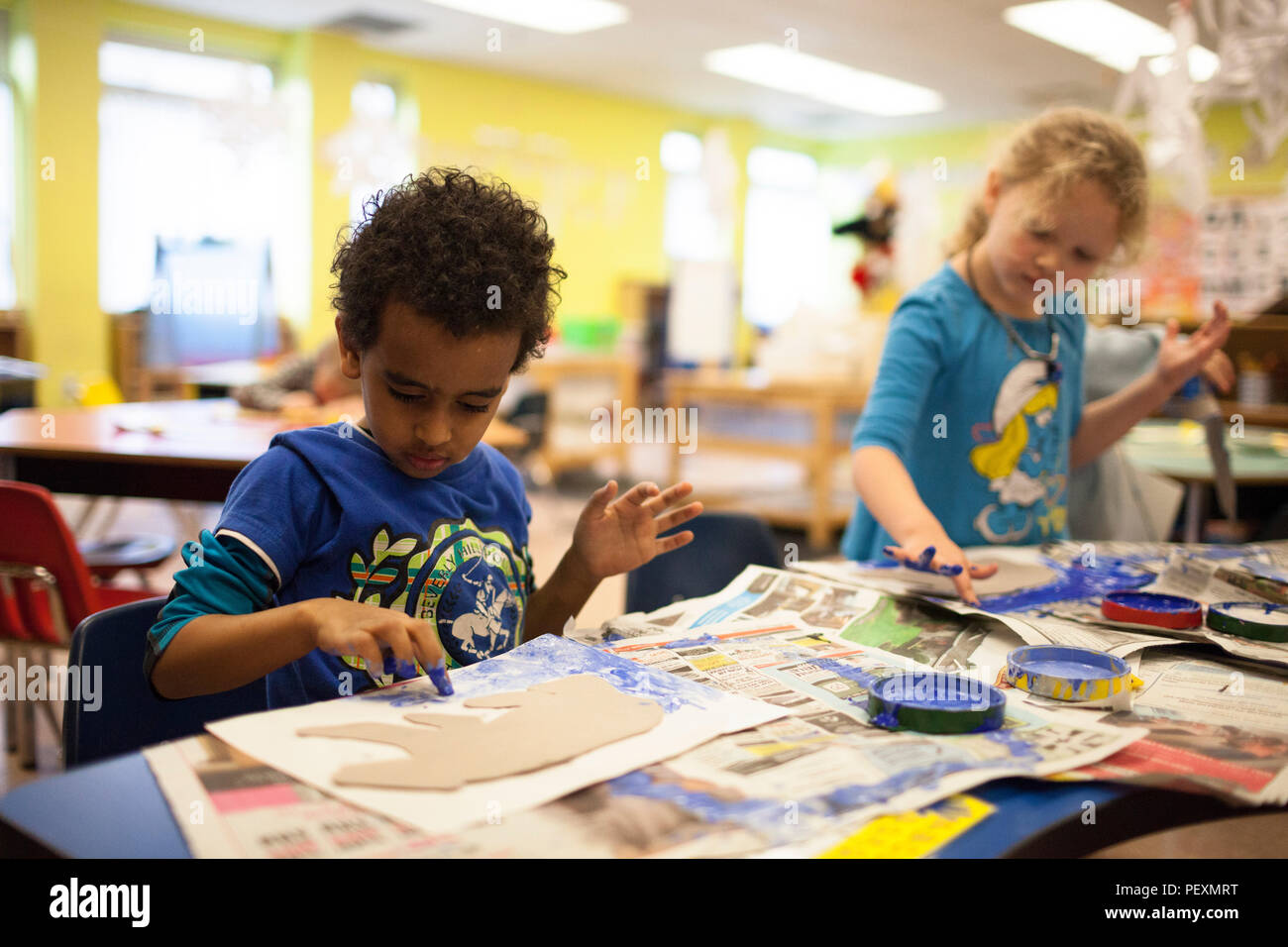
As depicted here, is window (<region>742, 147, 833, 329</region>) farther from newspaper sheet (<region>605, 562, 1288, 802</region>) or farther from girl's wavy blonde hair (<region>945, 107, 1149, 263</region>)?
newspaper sheet (<region>605, 562, 1288, 802</region>)

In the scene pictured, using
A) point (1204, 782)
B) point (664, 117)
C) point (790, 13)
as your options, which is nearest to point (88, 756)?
point (1204, 782)

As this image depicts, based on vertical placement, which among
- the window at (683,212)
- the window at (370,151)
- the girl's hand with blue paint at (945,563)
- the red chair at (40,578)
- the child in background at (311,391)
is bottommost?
the red chair at (40,578)

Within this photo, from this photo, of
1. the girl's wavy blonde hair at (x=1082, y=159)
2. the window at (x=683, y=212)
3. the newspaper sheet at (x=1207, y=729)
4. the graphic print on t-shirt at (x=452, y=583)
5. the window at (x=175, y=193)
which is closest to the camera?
the newspaper sheet at (x=1207, y=729)

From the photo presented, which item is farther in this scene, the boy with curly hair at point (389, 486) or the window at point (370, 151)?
the window at point (370, 151)

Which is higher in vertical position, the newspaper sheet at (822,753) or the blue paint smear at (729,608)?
the blue paint smear at (729,608)

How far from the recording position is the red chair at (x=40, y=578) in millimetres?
1743

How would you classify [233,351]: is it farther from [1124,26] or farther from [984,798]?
[984,798]

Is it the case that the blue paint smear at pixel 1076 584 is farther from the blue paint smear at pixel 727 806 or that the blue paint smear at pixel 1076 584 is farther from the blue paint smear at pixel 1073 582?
the blue paint smear at pixel 727 806

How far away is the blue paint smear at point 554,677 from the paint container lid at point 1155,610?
0.57 metres

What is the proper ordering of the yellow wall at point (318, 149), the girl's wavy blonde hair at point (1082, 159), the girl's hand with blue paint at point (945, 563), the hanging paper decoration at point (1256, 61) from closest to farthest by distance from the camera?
the girl's hand with blue paint at point (945, 563) → the girl's wavy blonde hair at point (1082, 159) → the hanging paper decoration at point (1256, 61) → the yellow wall at point (318, 149)

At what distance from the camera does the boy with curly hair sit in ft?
3.00

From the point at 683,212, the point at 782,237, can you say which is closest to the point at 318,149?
the point at 683,212

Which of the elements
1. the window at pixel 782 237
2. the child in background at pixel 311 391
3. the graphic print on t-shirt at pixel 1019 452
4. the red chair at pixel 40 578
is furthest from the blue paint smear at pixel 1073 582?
the window at pixel 782 237

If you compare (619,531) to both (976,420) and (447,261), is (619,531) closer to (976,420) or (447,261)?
(447,261)
